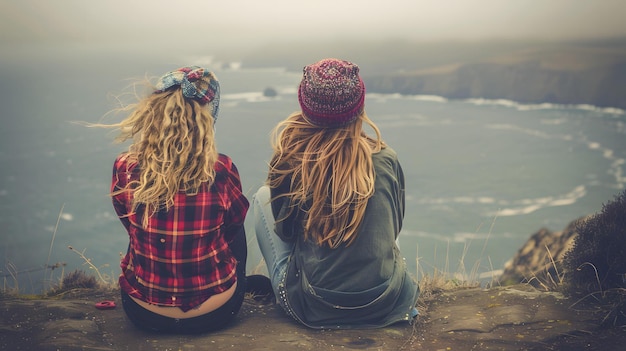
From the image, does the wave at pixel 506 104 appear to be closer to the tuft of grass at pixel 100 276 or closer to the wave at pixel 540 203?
the wave at pixel 540 203

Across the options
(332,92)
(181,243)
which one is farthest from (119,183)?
(332,92)

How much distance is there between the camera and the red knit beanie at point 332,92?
319cm

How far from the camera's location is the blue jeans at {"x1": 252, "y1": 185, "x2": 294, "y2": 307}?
3.74 m

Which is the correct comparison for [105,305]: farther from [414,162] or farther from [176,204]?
[414,162]

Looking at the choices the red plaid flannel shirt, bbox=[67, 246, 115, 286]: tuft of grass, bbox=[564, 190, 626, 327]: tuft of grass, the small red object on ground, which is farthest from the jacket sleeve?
bbox=[564, 190, 626, 327]: tuft of grass

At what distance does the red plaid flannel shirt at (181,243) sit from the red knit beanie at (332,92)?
0.59m

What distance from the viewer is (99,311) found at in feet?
13.1

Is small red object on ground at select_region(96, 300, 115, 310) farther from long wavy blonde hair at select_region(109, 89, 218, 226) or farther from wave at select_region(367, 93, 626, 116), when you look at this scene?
wave at select_region(367, 93, 626, 116)

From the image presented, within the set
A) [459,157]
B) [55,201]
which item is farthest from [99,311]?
[459,157]

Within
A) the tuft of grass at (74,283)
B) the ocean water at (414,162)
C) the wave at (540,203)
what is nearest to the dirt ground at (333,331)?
the tuft of grass at (74,283)

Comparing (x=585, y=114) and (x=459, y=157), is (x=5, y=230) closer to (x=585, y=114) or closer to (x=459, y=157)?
(x=459, y=157)

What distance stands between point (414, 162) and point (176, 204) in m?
109

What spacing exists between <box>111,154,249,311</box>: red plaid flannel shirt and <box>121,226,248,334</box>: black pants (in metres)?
0.11

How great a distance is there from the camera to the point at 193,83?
3299 mm
